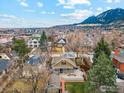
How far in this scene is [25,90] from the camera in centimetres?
1975

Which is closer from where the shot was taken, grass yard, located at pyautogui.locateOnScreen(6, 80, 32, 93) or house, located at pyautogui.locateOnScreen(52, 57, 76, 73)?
grass yard, located at pyautogui.locateOnScreen(6, 80, 32, 93)

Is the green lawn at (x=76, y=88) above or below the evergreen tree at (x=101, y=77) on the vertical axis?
below

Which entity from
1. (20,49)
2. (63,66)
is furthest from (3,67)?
(20,49)

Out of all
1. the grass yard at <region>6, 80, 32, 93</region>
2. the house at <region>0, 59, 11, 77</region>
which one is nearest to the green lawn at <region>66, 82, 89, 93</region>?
the grass yard at <region>6, 80, 32, 93</region>

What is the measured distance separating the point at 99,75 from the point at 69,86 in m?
3.51

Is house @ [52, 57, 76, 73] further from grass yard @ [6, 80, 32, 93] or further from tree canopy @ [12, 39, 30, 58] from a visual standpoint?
tree canopy @ [12, 39, 30, 58]

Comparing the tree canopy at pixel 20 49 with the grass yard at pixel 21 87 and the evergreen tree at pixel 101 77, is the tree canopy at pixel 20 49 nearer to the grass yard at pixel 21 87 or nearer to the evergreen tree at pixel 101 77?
the grass yard at pixel 21 87

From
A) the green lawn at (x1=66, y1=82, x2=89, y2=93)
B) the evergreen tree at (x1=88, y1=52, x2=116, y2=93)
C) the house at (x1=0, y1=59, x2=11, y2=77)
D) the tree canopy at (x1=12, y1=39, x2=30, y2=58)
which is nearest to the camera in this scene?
the evergreen tree at (x1=88, y1=52, x2=116, y2=93)

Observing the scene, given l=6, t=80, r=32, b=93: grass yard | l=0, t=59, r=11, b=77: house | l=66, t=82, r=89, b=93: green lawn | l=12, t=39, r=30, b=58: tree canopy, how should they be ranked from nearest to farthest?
l=66, t=82, r=89, b=93: green lawn
l=6, t=80, r=32, b=93: grass yard
l=0, t=59, r=11, b=77: house
l=12, t=39, r=30, b=58: tree canopy

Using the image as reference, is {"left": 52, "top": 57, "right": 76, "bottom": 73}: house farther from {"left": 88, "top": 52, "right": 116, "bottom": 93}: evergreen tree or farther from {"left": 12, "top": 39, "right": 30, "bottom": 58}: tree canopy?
{"left": 12, "top": 39, "right": 30, "bottom": 58}: tree canopy

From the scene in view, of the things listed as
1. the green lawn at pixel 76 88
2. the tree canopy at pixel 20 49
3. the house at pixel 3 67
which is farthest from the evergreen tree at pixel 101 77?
the tree canopy at pixel 20 49

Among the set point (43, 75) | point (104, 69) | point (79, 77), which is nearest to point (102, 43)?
point (79, 77)

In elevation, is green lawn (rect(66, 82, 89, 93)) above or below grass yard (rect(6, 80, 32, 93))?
above

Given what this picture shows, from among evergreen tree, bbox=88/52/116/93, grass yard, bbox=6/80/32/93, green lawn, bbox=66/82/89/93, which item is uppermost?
evergreen tree, bbox=88/52/116/93
